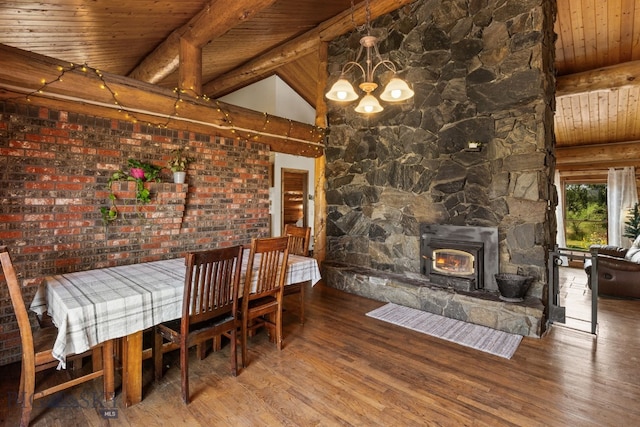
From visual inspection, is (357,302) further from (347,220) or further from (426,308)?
(347,220)

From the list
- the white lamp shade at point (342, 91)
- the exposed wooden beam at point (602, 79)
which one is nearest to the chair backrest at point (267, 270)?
the white lamp shade at point (342, 91)

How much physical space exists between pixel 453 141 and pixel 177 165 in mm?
3163

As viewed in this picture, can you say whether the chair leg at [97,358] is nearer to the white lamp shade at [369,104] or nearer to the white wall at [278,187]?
the white lamp shade at [369,104]

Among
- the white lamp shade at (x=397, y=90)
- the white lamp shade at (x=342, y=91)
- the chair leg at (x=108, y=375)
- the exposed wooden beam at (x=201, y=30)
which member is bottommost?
the chair leg at (x=108, y=375)

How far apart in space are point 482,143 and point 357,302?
94.9 inches

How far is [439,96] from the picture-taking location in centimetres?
410

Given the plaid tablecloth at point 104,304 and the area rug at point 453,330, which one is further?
the area rug at point 453,330

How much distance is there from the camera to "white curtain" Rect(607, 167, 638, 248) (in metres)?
7.33

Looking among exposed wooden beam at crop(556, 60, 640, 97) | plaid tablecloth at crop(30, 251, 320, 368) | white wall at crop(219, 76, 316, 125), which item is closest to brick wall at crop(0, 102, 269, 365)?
plaid tablecloth at crop(30, 251, 320, 368)

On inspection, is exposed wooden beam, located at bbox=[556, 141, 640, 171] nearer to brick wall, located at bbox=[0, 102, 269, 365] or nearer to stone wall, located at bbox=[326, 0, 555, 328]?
stone wall, located at bbox=[326, 0, 555, 328]

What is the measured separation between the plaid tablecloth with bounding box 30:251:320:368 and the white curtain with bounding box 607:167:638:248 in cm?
890

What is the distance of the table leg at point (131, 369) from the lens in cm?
209

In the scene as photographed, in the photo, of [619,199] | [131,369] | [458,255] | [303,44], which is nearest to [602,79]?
[619,199]

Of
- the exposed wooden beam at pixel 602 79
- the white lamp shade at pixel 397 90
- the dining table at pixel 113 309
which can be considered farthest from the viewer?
the exposed wooden beam at pixel 602 79
